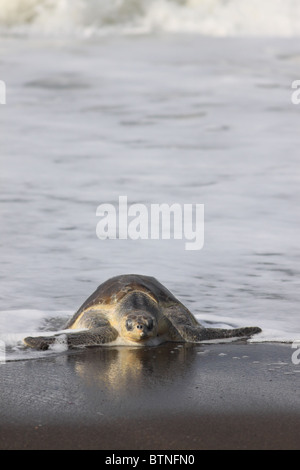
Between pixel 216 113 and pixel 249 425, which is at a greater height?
pixel 216 113

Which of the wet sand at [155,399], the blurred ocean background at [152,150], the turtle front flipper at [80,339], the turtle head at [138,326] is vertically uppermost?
the blurred ocean background at [152,150]

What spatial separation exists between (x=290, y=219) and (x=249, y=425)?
402 centimetres

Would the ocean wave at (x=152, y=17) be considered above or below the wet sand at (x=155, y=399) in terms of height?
above

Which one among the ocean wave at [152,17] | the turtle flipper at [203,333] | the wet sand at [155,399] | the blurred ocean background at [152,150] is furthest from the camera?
the ocean wave at [152,17]

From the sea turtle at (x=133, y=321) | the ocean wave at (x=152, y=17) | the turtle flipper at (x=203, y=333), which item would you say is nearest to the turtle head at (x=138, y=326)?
the sea turtle at (x=133, y=321)

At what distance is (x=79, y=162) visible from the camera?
9.23m

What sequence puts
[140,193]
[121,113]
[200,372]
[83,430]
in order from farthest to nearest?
[121,113]
[140,193]
[200,372]
[83,430]

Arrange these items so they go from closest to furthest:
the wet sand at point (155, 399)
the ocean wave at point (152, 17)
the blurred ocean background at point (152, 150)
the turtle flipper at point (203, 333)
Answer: the wet sand at point (155, 399), the turtle flipper at point (203, 333), the blurred ocean background at point (152, 150), the ocean wave at point (152, 17)

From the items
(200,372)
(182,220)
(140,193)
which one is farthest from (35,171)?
(200,372)

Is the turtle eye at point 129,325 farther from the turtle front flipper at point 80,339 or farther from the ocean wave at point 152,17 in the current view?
the ocean wave at point 152,17

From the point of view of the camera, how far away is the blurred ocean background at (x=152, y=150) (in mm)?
5234

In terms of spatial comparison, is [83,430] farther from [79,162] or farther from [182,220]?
[79,162]

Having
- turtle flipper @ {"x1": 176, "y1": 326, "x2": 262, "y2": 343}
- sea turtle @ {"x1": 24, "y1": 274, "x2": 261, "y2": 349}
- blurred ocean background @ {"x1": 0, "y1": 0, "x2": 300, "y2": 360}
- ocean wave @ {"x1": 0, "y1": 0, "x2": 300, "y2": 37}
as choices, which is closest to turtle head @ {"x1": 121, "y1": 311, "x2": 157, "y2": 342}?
sea turtle @ {"x1": 24, "y1": 274, "x2": 261, "y2": 349}

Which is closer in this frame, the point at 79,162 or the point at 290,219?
the point at 290,219
